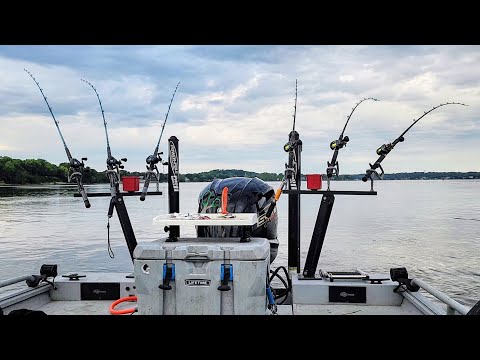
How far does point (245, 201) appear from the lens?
4965 millimetres

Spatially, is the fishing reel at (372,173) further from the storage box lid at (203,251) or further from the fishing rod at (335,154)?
the storage box lid at (203,251)

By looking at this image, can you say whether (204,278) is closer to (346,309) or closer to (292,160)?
(346,309)

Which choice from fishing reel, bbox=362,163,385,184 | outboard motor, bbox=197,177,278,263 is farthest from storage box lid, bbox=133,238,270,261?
fishing reel, bbox=362,163,385,184

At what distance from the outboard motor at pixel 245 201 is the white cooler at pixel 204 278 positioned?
1.52 metres

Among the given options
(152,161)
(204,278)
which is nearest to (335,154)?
(152,161)

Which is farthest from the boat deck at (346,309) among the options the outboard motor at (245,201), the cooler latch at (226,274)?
the cooler latch at (226,274)

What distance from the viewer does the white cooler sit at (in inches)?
120

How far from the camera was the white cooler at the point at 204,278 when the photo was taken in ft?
10.0

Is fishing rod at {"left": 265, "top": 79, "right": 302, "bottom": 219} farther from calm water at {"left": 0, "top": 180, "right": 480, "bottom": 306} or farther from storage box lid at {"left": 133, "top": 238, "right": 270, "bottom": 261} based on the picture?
calm water at {"left": 0, "top": 180, "right": 480, "bottom": 306}

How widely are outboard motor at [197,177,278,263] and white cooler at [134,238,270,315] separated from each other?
4.99 feet

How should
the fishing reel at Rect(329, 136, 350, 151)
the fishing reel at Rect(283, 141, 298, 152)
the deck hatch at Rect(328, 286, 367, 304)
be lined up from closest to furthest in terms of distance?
1. the deck hatch at Rect(328, 286, 367, 304)
2. the fishing reel at Rect(329, 136, 350, 151)
3. the fishing reel at Rect(283, 141, 298, 152)
